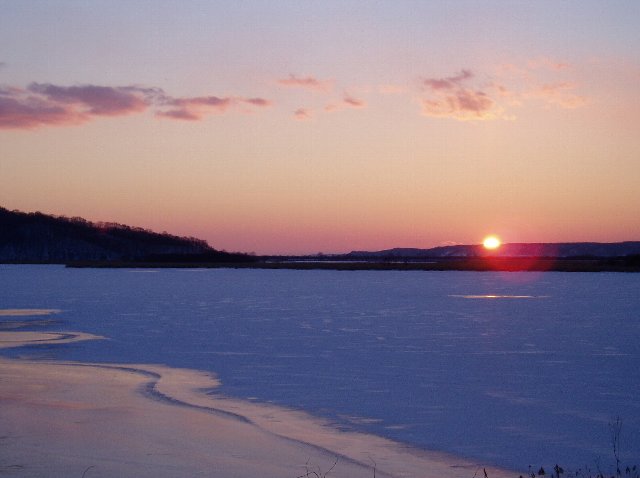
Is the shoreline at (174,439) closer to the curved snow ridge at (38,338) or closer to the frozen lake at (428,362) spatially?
the frozen lake at (428,362)

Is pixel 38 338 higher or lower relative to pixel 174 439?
higher

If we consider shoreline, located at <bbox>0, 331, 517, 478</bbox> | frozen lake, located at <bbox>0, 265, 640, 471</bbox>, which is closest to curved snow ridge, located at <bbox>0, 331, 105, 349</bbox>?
frozen lake, located at <bbox>0, 265, 640, 471</bbox>

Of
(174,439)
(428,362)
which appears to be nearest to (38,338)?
(428,362)

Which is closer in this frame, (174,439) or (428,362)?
(174,439)

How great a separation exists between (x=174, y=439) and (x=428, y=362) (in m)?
8.02

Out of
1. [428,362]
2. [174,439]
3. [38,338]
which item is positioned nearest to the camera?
[174,439]

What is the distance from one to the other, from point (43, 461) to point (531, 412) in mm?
6929

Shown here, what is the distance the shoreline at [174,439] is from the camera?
9016mm

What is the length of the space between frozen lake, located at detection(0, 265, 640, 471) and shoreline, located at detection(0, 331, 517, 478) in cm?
69

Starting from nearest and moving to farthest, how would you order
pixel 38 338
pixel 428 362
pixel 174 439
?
1. pixel 174 439
2. pixel 428 362
3. pixel 38 338

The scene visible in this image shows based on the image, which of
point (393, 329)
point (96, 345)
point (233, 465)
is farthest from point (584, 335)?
point (233, 465)

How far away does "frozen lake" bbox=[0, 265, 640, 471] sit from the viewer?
10.9 metres

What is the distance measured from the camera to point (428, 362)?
17219 mm

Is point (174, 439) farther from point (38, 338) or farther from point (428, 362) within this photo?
point (38, 338)
